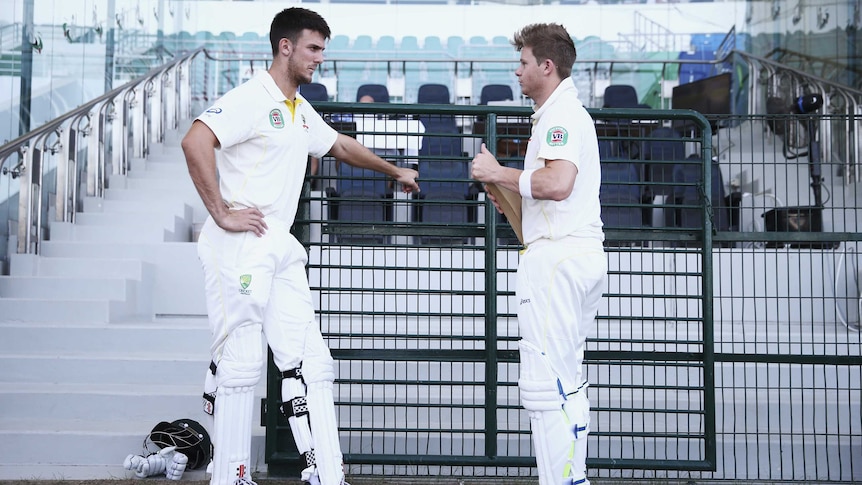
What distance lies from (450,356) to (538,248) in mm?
936

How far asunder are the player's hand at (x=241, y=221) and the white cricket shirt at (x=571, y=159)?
883mm

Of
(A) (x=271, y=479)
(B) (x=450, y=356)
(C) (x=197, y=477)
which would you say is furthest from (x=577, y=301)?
(C) (x=197, y=477)

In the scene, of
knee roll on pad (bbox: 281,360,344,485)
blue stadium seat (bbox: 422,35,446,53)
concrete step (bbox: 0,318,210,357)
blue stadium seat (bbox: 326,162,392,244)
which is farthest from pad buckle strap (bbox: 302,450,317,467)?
blue stadium seat (bbox: 422,35,446,53)

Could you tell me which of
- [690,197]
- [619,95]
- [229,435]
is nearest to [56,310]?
[229,435]

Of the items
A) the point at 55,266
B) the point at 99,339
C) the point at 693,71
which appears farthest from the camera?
the point at 693,71

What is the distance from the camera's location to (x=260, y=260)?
2.87m

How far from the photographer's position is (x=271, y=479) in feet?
11.5

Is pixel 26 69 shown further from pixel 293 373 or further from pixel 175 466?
pixel 293 373

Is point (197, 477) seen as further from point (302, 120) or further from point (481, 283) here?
point (481, 283)

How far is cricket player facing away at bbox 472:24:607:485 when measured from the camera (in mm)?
2688

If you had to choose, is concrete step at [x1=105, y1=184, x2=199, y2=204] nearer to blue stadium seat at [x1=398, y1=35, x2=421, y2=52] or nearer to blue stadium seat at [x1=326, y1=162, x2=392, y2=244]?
blue stadium seat at [x1=326, y1=162, x2=392, y2=244]

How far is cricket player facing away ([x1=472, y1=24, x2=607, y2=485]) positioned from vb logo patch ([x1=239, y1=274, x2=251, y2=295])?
811 millimetres

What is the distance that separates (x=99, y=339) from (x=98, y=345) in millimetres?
32

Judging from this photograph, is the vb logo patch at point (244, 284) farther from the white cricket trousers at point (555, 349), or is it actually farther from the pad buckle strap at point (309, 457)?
the white cricket trousers at point (555, 349)
